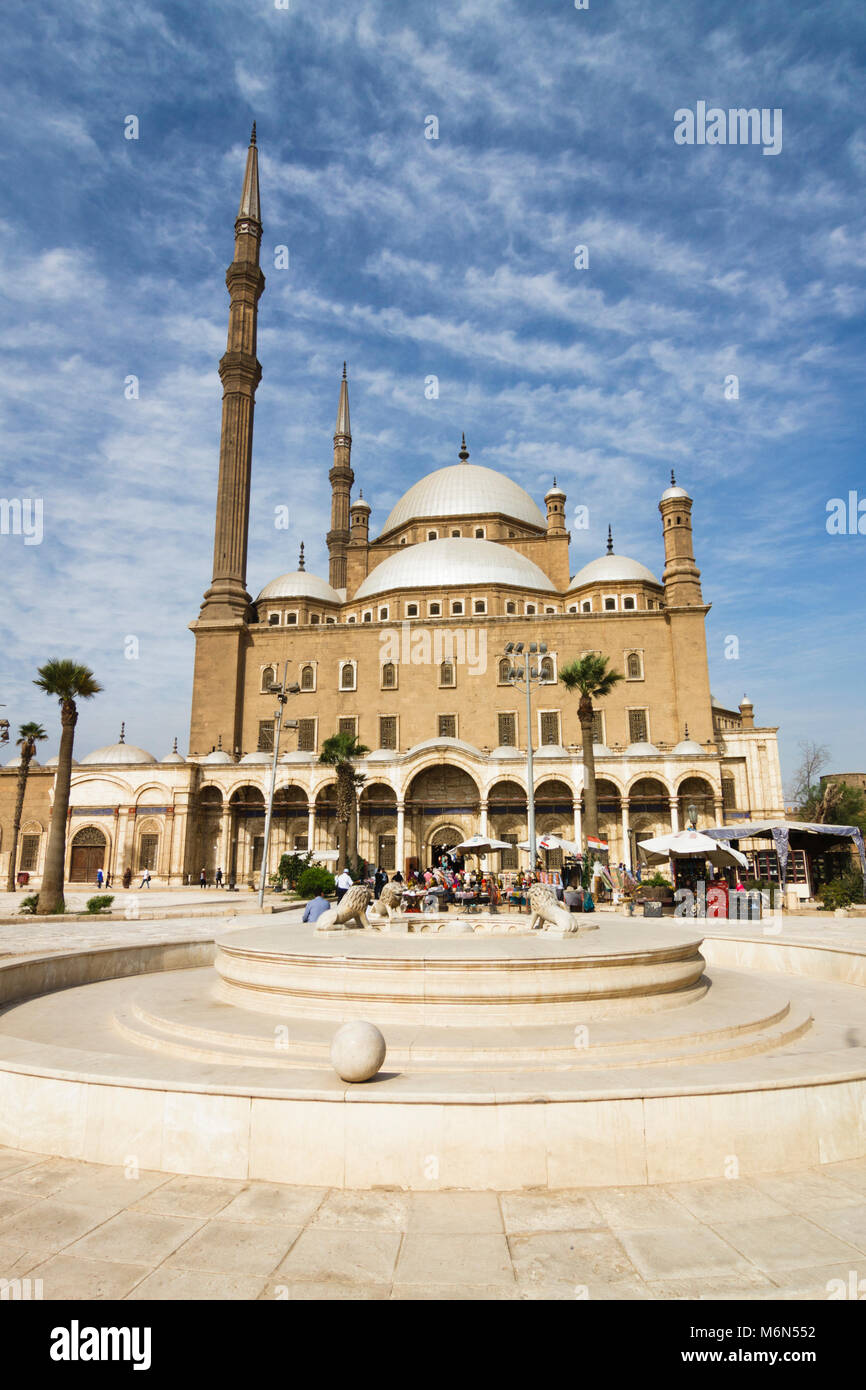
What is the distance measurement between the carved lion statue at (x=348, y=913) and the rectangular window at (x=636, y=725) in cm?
2889

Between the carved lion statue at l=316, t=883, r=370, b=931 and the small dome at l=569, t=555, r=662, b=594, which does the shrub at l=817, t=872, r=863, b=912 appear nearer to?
the carved lion statue at l=316, t=883, r=370, b=931

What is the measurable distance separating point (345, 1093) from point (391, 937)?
4.34 metres

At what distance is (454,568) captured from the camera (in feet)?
135

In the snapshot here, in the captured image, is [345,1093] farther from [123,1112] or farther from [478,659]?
[478,659]

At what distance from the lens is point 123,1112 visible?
4516 millimetres

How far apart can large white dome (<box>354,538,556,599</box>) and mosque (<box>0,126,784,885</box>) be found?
0.45 feet

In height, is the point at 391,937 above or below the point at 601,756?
below

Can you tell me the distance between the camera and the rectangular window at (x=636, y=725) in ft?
119

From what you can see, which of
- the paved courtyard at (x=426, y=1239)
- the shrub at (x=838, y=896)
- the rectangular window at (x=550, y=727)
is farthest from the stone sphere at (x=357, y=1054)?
the rectangular window at (x=550, y=727)

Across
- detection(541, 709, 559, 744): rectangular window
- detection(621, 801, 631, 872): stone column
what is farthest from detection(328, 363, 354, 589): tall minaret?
detection(621, 801, 631, 872): stone column

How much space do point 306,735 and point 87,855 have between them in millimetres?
11300
